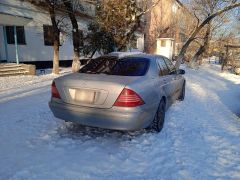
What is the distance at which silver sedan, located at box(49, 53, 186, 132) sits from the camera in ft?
13.3

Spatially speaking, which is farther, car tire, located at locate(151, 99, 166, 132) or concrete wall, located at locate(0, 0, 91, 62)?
concrete wall, located at locate(0, 0, 91, 62)

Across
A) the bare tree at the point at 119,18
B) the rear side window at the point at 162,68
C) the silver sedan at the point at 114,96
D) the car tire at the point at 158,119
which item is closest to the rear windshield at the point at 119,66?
the silver sedan at the point at 114,96

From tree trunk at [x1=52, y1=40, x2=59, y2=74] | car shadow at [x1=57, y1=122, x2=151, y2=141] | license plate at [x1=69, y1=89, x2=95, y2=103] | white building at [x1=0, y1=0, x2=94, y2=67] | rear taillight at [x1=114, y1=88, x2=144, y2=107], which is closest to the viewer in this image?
rear taillight at [x1=114, y1=88, x2=144, y2=107]

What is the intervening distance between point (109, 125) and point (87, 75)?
1.05m

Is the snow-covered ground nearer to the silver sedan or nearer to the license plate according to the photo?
the silver sedan

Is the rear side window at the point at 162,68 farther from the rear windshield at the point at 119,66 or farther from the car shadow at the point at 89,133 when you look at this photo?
the car shadow at the point at 89,133

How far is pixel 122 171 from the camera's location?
3504mm

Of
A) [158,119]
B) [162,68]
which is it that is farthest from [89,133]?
[162,68]

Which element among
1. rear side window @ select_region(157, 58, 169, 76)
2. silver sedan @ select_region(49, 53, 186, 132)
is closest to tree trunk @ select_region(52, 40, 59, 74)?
rear side window @ select_region(157, 58, 169, 76)

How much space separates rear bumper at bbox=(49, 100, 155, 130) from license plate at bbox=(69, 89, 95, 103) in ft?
0.42

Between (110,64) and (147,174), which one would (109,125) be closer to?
(147,174)

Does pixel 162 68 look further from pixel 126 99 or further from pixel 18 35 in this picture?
pixel 18 35

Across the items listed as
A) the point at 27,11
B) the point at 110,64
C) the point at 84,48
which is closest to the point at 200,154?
the point at 110,64

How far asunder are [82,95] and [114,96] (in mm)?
553
